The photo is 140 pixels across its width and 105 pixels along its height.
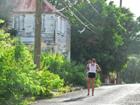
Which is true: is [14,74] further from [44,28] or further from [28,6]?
[44,28]

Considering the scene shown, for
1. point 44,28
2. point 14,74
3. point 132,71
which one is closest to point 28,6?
point 44,28

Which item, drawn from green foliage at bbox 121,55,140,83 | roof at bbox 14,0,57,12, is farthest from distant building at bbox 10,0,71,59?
green foliage at bbox 121,55,140,83

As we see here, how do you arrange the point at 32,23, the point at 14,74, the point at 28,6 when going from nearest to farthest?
the point at 14,74 < the point at 28,6 < the point at 32,23

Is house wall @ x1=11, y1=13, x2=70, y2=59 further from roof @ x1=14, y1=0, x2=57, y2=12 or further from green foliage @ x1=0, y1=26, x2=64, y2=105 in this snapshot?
green foliage @ x1=0, y1=26, x2=64, y2=105

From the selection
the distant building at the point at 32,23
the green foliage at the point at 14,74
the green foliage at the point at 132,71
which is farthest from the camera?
the green foliage at the point at 132,71

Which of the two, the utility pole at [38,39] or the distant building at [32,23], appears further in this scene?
the distant building at [32,23]

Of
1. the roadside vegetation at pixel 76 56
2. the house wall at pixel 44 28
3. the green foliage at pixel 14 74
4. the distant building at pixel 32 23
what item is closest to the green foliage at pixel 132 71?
the roadside vegetation at pixel 76 56

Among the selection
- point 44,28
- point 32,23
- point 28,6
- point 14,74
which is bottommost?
point 14,74

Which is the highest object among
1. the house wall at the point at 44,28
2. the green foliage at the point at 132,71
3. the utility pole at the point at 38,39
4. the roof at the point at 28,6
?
the roof at the point at 28,6

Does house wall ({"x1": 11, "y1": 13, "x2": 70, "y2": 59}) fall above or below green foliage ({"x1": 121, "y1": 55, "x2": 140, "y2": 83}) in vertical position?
above

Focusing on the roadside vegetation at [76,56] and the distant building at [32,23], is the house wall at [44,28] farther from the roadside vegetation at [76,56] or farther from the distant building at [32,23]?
the roadside vegetation at [76,56]

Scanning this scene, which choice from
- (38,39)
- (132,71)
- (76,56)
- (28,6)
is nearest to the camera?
(38,39)

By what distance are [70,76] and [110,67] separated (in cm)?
2617

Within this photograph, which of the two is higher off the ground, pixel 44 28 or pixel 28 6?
pixel 28 6
